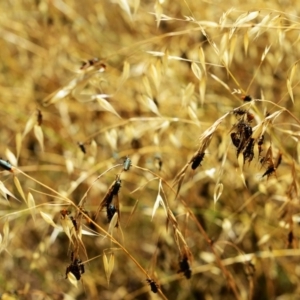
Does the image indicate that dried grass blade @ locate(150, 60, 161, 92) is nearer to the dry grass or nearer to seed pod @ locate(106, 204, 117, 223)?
the dry grass

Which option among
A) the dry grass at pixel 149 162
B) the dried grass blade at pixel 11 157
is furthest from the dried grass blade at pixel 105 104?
the dried grass blade at pixel 11 157

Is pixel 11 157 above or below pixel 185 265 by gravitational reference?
above

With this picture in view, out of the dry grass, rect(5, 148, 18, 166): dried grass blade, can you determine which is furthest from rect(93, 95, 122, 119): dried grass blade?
rect(5, 148, 18, 166): dried grass blade

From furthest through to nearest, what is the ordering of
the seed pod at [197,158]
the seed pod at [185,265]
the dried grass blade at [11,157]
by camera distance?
the dried grass blade at [11,157]
the seed pod at [185,265]
the seed pod at [197,158]

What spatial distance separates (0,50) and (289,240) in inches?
43.7

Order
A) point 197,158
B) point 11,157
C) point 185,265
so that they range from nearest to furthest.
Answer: point 197,158 < point 185,265 < point 11,157

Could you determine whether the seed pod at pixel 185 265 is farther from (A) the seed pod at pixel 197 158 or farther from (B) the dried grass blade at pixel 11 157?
(B) the dried grass blade at pixel 11 157

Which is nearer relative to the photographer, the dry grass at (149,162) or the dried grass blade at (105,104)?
the dried grass blade at (105,104)

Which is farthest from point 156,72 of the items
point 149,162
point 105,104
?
point 149,162

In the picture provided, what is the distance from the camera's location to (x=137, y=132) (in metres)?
1.24

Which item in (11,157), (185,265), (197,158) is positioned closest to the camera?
(197,158)

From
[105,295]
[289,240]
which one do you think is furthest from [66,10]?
[289,240]

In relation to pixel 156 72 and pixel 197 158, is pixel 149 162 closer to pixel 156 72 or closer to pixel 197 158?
pixel 156 72

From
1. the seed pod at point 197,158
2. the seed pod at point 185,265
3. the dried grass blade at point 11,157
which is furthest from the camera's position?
the dried grass blade at point 11,157
